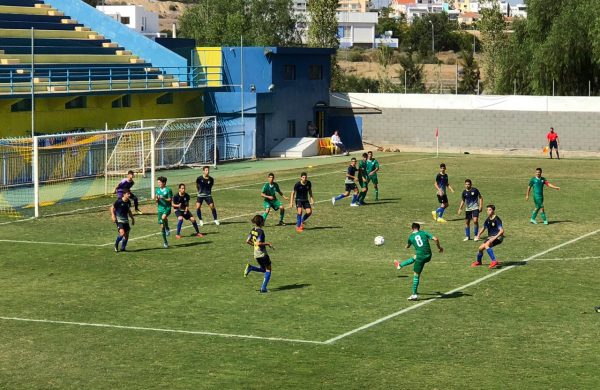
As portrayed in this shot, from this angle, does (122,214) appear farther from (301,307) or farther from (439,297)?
(439,297)

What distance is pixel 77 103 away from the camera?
58.2 metres

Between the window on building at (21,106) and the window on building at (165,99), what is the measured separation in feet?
34.8

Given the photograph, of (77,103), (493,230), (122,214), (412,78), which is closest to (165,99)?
(77,103)

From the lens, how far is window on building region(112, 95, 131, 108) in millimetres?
61062

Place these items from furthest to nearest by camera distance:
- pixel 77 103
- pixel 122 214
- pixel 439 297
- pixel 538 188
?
pixel 77 103
pixel 538 188
pixel 122 214
pixel 439 297

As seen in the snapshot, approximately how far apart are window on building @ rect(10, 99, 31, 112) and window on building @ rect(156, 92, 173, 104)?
10.6 m

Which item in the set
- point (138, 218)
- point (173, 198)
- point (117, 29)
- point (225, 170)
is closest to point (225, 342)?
point (173, 198)

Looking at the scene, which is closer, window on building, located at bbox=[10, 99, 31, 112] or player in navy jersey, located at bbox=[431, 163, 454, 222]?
player in navy jersey, located at bbox=[431, 163, 454, 222]

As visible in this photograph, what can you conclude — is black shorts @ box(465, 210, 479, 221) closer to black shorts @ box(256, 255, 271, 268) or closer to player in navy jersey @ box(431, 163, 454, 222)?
player in navy jersey @ box(431, 163, 454, 222)

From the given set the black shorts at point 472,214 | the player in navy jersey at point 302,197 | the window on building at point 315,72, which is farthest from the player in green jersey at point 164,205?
the window on building at point 315,72

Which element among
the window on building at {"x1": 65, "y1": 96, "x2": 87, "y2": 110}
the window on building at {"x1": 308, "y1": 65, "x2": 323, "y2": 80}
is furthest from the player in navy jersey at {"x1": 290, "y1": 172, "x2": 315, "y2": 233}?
the window on building at {"x1": 308, "y1": 65, "x2": 323, "y2": 80}

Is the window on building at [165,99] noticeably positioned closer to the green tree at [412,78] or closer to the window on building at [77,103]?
the window on building at [77,103]

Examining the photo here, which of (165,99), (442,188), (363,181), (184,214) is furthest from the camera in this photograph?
(165,99)

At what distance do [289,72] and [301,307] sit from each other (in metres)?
46.0
